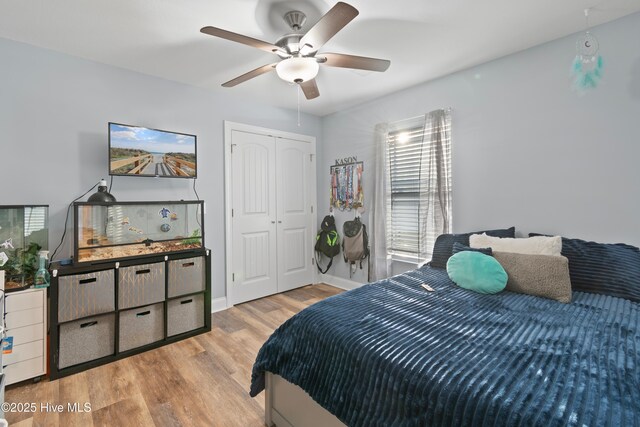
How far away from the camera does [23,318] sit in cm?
202

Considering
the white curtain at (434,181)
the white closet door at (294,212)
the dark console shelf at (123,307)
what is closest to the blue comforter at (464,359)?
the white curtain at (434,181)

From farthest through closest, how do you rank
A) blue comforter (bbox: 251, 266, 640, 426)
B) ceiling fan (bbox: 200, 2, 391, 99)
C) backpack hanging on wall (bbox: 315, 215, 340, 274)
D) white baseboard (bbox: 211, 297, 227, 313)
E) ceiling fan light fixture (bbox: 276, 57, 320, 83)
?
1. backpack hanging on wall (bbox: 315, 215, 340, 274)
2. white baseboard (bbox: 211, 297, 227, 313)
3. ceiling fan light fixture (bbox: 276, 57, 320, 83)
4. ceiling fan (bbox: 200, 2, 391, 99)
5. blue comforter (bbox: 251, 266, 640, 426)

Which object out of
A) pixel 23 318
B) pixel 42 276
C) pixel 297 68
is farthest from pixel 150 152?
pixel 297 68

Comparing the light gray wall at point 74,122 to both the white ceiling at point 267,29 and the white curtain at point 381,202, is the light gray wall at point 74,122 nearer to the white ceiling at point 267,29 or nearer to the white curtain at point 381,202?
the white ceiling at point 267,29

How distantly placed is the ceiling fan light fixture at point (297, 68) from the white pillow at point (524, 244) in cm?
184

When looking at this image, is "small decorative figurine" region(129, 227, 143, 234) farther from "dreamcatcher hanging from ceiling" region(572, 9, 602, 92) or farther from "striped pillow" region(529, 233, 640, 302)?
"dreamcatcher hanging from ceiling" region(572, 9, 602, 92)

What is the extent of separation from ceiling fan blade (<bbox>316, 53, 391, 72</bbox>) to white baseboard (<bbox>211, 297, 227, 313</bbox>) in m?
2.70

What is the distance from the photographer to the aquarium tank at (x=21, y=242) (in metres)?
2.08

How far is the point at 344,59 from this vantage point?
201cm

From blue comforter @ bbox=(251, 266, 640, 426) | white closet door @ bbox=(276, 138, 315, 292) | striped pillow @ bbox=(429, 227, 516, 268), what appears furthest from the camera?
white closet door @ bbox=(276, 138, 315, 292)

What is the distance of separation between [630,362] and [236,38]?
2329 mm

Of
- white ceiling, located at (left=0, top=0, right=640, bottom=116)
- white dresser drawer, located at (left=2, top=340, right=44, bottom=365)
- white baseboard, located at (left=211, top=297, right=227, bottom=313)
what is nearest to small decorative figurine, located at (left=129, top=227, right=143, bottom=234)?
white dresser drawer, located at (left=2, top=340, right=44, bottom=365)

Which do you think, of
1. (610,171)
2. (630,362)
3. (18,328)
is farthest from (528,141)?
(18,328)

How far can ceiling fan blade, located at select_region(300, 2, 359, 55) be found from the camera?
1.45 meters
